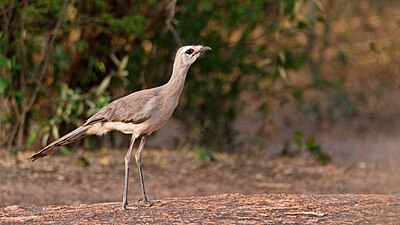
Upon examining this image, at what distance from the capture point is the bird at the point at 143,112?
649 centimetres

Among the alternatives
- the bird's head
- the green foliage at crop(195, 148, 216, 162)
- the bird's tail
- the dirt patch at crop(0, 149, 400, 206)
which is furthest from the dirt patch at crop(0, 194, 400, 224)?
the green foliage at crop(195, 148, 216, 162)

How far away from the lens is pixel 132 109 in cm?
656

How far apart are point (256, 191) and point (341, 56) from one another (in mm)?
3324

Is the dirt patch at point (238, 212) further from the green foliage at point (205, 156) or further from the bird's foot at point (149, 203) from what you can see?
the green foliage at point (205, 156)

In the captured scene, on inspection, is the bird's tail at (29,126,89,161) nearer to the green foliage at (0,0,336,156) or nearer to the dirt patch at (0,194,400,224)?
the dirt patch at (0,194,400,224)

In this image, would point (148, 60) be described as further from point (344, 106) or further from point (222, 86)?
point (344, 106)

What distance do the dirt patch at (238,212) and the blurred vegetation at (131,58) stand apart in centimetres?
314

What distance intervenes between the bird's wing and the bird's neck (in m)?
0.11

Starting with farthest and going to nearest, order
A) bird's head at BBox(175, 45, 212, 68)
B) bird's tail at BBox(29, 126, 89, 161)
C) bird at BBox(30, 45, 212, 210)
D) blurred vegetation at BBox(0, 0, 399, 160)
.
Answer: blurred vegetation at BBox(0, 0, 399, 160), bird's tail at BBox(29, 126, 89, 161), bird's head at BBox(175, 45, 212, 68), bird at BBox(30, 45, 212, 210)


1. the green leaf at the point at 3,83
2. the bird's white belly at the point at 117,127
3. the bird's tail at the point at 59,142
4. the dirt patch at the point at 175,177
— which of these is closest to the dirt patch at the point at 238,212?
the bird's tail at the point at 59,142

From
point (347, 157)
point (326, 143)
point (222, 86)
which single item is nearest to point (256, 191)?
point (222, 86)

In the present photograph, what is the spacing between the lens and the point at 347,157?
41.2 feet

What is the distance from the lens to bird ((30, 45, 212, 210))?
649 cm

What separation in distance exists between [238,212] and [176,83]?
1.14 m
